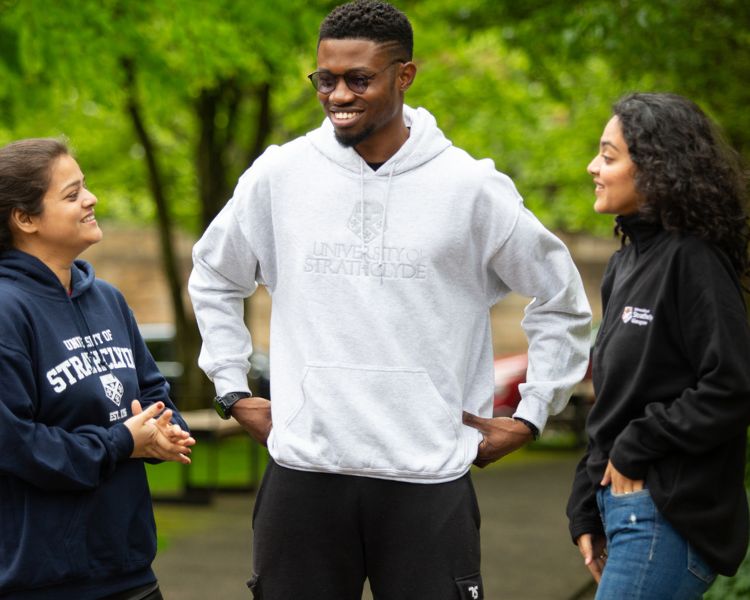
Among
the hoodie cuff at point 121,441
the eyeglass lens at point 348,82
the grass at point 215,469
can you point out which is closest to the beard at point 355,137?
the eyeglass lens at point 348,82

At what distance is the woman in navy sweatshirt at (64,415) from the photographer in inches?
134

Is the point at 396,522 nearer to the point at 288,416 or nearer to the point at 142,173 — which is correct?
the point at 288,416

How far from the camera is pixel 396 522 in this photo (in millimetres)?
3400

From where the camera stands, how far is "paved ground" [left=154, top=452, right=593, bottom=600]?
790 cm

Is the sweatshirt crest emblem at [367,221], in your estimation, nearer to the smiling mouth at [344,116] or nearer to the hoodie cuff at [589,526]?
the smiling mouth at [344,116]

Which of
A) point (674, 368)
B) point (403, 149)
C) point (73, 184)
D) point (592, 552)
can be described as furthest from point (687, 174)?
point (73, 184)

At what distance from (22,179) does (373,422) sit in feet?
3.91

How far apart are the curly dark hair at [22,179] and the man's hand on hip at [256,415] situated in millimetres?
781

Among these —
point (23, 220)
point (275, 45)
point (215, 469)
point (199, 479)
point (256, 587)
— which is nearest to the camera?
point (256, 587)

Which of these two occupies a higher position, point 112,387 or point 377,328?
point 377,328

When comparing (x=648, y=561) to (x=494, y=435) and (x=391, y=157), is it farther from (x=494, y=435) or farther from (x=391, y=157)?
(x=391, y=157)

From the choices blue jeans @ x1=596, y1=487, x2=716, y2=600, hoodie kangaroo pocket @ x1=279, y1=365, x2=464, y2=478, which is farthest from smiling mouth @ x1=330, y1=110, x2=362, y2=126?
blue jeans @ x1=596, y1=487, x2=716, y2=600

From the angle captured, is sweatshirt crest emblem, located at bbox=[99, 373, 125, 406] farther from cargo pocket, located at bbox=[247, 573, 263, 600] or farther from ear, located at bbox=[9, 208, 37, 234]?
cargo pocket, located at bbox=[247, 573, 263, 600]

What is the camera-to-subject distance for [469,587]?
3.40 meters
